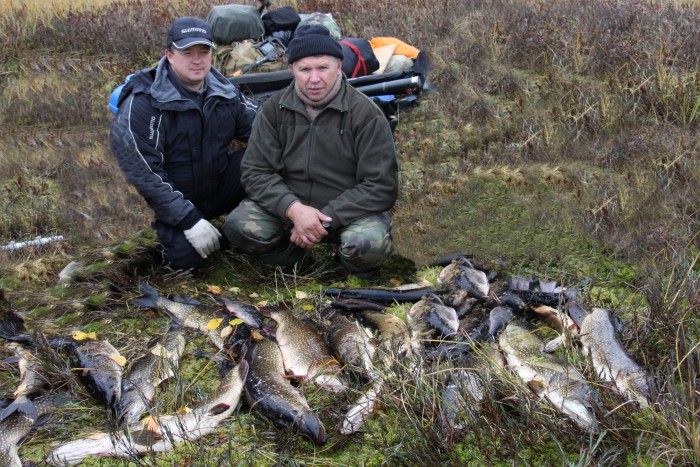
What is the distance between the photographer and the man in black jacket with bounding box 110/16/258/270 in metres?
5.12

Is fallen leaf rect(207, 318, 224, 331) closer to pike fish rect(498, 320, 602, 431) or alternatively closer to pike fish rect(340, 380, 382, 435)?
pike fish rect(340, 380, 382, 435)

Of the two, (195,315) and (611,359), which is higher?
(611,359)

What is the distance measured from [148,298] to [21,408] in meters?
1.42

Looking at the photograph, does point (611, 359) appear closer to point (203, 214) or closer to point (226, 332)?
point (226, 332)

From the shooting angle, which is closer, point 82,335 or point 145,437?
point 145,437

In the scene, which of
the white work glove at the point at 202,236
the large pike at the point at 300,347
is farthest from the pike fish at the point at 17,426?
the white work glove at the point at 202,236

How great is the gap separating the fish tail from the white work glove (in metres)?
0.50

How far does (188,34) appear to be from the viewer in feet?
16.6

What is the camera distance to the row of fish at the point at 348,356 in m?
3.33

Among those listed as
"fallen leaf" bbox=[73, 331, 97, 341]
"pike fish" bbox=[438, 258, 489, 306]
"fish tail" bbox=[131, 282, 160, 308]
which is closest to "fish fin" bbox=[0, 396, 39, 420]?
"fallen leaf" bbox=[73, 331, 97, 341]

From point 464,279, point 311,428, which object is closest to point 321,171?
point 464,279

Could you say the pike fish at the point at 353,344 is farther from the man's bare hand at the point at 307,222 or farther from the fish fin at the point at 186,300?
the fish fin at the point at 186,300

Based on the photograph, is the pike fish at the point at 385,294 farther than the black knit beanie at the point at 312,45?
Yes

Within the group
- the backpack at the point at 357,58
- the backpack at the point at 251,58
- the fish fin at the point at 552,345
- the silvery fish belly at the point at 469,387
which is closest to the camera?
the silvery fish belly at the point at 469,387
